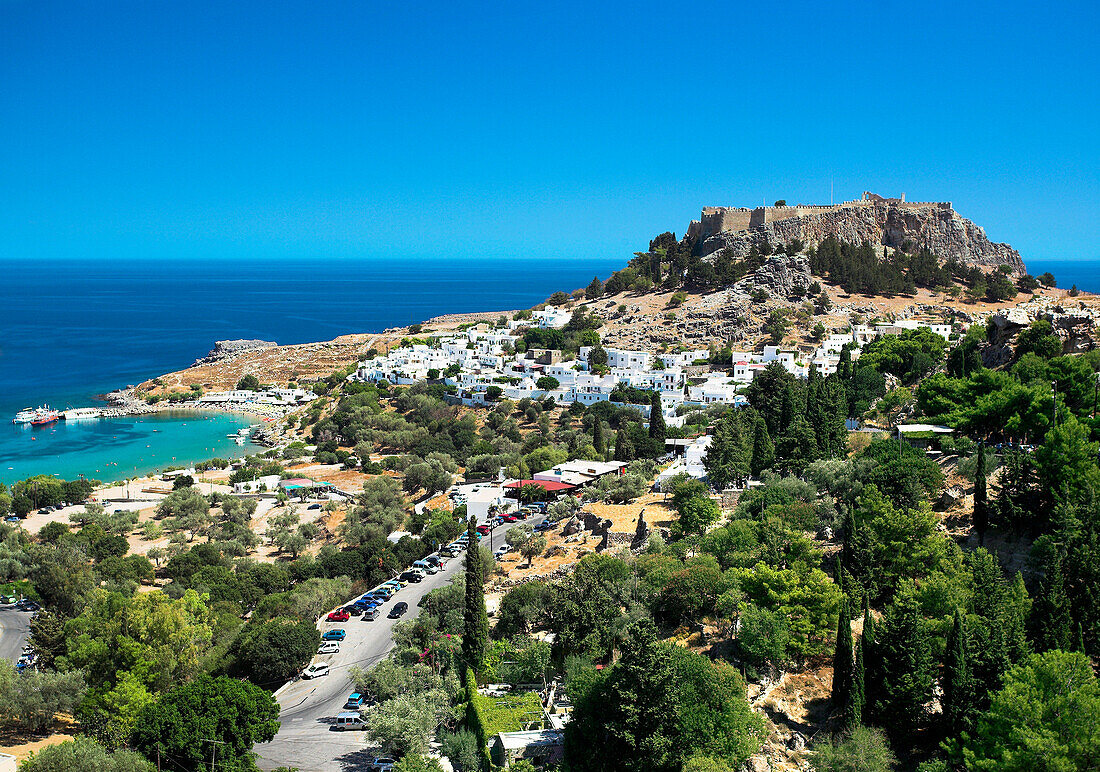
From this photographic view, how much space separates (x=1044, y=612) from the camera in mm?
16969

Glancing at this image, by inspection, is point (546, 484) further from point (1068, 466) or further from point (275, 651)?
point (1068, 466)

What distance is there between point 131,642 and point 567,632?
430 inches

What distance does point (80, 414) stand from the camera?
6862cm

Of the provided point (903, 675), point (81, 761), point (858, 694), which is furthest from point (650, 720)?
point (81, 761)

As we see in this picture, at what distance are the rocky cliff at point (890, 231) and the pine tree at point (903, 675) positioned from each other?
65717mm

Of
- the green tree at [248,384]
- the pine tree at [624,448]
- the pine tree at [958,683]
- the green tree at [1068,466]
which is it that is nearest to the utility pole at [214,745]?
the pine tree at [958,683]

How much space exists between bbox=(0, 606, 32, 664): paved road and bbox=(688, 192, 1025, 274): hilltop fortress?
214 ft

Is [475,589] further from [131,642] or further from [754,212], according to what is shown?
[754,212]

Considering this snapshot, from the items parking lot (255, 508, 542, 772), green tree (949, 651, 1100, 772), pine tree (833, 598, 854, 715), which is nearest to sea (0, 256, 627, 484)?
parking lot (255, 508, 542, 772)

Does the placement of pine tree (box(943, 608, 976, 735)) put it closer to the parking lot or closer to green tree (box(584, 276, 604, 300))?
the parking lot

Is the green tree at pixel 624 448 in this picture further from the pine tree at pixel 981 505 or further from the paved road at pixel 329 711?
the pine tree at pixel 981 505

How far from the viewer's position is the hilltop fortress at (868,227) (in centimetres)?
7931

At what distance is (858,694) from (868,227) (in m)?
73.3

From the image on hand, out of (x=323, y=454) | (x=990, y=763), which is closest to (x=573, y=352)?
(x=323, y=454)
